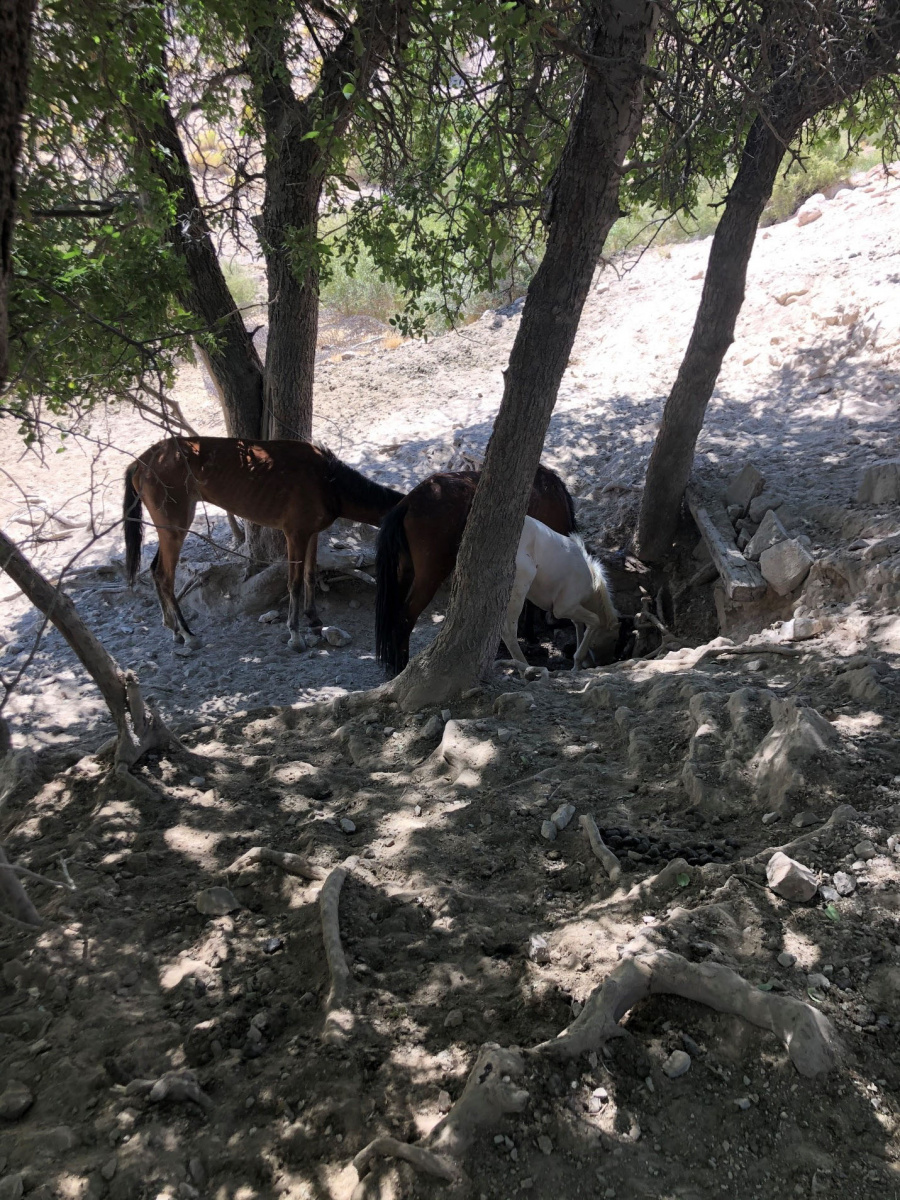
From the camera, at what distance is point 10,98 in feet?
4.98

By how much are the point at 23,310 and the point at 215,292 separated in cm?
370

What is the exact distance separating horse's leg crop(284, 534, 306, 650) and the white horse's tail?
2684 millimetres

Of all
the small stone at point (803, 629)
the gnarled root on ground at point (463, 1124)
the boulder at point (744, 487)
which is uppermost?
the boulder at point (744, 487)

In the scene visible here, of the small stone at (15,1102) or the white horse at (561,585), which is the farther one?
the white horse at (561,585)

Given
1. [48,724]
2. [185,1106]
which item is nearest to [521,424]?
[185,1106]

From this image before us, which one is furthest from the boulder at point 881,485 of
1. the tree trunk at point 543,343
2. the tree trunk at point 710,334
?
the tree trunk at point 543,343

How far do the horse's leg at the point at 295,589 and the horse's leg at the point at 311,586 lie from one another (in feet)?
0.23

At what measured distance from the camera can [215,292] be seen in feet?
24.7

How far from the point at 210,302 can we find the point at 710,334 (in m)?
4.66

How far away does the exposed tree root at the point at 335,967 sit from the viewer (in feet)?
7.34

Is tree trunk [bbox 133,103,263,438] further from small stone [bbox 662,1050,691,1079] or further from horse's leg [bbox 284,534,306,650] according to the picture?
small stone [bbox 662,1050,691,1079]

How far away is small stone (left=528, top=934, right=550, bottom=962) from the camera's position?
2.52 meters

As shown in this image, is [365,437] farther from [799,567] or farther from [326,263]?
[799,567]

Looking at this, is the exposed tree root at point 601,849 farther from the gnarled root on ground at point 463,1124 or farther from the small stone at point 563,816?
the gnarled root on ground at point 463,1124
